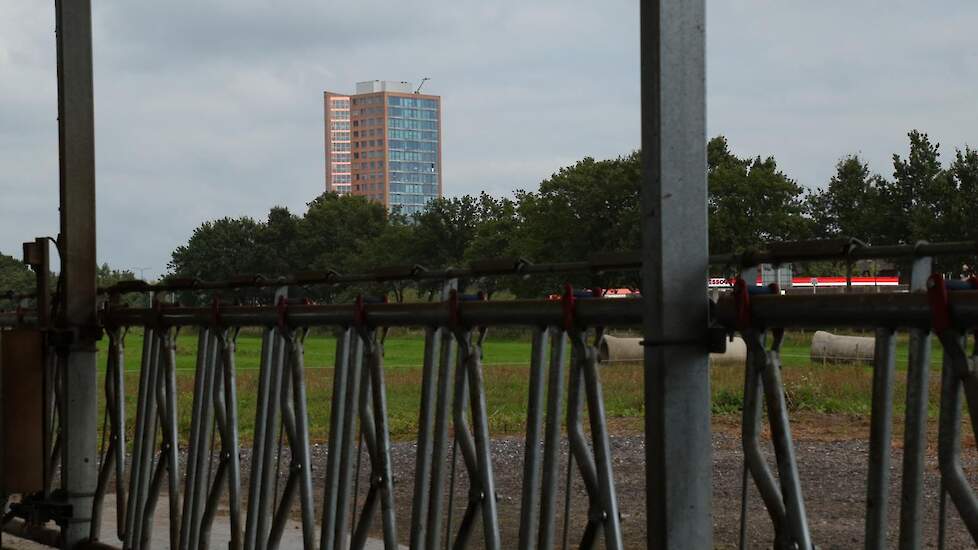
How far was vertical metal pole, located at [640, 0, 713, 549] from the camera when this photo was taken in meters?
2.99

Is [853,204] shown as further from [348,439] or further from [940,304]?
[940,304]

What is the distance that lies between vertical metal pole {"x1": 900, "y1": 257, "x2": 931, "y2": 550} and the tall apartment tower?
273 inches

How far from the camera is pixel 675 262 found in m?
3.02

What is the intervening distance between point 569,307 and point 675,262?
66cm

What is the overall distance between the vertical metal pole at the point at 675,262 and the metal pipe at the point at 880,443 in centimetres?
42

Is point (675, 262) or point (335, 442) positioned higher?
point (675, 262)

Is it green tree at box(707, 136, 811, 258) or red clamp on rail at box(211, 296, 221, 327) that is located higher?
green tree at box(707, 136, 811, 258)

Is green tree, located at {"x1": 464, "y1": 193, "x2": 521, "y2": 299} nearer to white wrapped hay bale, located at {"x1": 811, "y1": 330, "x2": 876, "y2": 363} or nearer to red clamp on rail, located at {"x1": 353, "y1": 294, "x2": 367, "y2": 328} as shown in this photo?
white wrapped hay bale, located at {"x1": 811, "y1": 330, "x2": 876, "y2": 363}

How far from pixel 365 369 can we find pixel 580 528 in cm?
386

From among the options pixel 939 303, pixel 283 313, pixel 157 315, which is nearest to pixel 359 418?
pixel 283 313

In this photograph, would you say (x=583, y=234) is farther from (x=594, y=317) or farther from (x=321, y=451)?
(x=594, y=317)

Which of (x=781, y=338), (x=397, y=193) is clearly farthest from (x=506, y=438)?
(x=781, y=338)

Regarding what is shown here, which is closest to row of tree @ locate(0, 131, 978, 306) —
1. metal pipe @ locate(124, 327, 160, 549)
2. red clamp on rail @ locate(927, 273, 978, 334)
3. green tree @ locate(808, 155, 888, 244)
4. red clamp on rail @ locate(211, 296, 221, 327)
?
green tree @ locate(808, 155, 888, 244)

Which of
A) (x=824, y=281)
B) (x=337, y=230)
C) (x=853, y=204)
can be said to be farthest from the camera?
(x=337, y=230)
